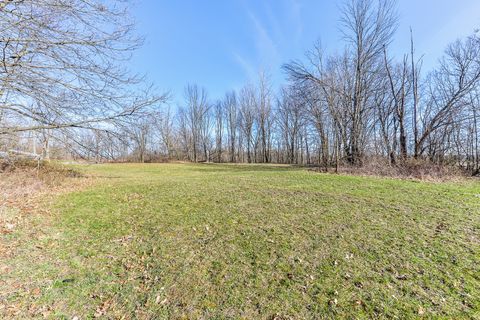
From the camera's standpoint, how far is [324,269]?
3125 millimetres

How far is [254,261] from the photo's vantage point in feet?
11.0

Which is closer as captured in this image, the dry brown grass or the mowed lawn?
the mowed lawn

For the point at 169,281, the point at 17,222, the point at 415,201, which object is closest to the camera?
the point at 169,281

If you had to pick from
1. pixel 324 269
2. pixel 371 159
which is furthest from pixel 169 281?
pixel 371 159

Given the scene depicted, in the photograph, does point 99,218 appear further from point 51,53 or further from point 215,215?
point 51,53

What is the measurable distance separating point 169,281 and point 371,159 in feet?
45.2

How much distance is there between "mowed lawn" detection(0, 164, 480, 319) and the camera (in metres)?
2.53

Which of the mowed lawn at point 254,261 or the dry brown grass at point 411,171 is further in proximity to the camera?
the dry brown grass at point 411,171

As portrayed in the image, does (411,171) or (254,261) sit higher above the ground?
(411,171)

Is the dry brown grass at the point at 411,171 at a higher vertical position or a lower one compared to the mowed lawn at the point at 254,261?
higher

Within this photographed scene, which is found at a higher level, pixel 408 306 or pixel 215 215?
pixel 215 215

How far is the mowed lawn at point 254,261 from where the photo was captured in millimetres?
2525

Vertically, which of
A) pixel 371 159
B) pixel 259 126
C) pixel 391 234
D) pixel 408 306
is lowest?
pixel 408 306

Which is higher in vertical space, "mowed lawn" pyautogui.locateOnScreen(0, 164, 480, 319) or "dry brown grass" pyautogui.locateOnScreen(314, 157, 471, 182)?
"dry brown grass" pyautogui.locateOnScreen(314, 157, 471, 182)
